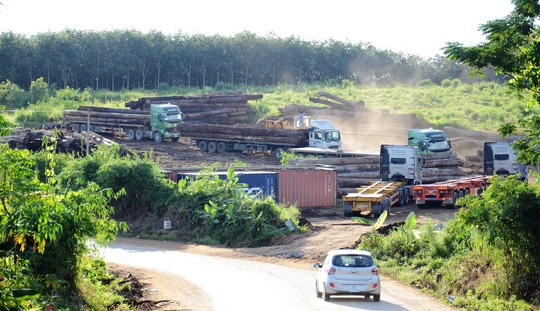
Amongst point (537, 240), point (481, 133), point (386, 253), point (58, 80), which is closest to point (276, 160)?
point (481, 133)

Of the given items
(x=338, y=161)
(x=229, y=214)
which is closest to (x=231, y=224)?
(x=229, y=214)

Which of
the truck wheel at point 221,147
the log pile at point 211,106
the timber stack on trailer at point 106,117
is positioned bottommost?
the truck wheel at point 221,147

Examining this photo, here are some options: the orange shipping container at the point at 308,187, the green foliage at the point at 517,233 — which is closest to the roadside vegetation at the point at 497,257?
the green foliage at the point at 517,233

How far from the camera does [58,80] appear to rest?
92.9 m

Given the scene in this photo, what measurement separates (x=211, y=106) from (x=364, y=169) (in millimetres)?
25157

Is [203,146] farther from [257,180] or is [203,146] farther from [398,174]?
[257,180]

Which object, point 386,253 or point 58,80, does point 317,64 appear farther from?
point 386,253

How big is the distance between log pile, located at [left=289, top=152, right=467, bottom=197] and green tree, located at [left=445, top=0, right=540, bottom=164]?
72.4 feet

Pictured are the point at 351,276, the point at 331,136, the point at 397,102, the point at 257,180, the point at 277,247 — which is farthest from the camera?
the point at 397,102

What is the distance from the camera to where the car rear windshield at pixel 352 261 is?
61.8 feet

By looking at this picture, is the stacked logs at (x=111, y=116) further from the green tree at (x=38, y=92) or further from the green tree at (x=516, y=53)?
the green tree at (x=516, y=53)

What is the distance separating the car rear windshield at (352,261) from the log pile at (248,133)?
34.1 metres

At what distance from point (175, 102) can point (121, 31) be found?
41019 millimetres

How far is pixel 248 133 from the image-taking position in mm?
54594
